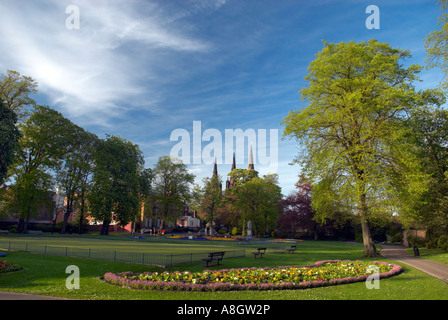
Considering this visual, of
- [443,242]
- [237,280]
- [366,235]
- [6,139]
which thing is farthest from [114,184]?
[443,242]

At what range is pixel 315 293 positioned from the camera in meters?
10.6

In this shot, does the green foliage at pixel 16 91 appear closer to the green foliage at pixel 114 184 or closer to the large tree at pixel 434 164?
the green foliage at pixel 114 184

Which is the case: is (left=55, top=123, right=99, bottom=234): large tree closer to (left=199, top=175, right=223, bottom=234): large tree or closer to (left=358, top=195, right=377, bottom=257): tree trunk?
(left=199, top=175, right=223, bottom=234): large tree

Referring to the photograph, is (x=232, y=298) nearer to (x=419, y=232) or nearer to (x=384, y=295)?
(x=384, y=295)

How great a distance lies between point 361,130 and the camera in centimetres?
2367

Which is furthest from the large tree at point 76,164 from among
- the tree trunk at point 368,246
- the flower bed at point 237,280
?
the tree trunk at point 368,246

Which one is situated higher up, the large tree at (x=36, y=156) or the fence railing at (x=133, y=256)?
the large tree at (x=36, y=156)

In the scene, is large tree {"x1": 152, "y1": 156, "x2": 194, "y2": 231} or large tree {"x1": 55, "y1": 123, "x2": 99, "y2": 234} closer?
large tree {"x1": 55, "y1": 123, "x2": 99, "y2": 234}

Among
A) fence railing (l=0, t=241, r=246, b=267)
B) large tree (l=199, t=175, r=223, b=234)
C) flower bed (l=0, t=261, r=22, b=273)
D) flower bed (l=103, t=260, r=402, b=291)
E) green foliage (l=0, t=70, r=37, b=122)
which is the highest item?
green foliage (l=0, t=70, r=37, b=122)

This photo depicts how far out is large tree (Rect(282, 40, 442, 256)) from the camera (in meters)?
21.9

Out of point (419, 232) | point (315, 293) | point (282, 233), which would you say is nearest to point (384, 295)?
point (315, 293)

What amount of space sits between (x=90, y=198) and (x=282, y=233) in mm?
43537

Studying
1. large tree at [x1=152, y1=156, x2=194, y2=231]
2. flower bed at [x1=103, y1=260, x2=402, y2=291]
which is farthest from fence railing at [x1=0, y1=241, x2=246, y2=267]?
large tree at [x1=152, y1=156, x2=194, y2=231]

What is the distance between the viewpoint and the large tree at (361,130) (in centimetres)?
2192
